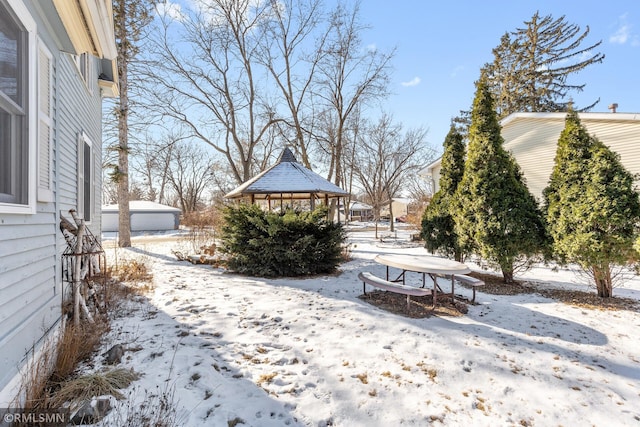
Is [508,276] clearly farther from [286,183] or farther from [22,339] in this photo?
[22,339]

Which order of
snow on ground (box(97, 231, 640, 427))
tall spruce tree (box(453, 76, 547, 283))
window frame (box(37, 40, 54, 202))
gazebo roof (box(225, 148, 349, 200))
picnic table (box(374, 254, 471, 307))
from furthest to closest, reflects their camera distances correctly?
1. gazebo roof (box(225, 148, 349, 200))
2. tall spruce tree (box(453, 76, 547, 283))
3. picnic table (box(374, 254, 471, 307))
4. window frame (box(37, 40, 54, 202))
5. snow on ground (box(97, 231, 640, 427))

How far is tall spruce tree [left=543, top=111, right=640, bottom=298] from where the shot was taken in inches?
214

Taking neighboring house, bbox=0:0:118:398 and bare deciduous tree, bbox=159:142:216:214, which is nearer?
neighboring house, bbox=0:0:118:398

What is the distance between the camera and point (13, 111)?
2.43 m

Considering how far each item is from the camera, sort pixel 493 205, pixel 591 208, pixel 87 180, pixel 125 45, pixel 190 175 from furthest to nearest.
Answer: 1. pixel 190 175
2. pixel 125 45
3. pixel 493 205
4. pixel 87 180
5. pixel 591 208

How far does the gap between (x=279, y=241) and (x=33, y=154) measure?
546cm

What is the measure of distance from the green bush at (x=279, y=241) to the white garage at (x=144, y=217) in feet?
66.5

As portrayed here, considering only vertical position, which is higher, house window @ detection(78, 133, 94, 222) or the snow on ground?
house window @ detection(78, 133, 94, 222)

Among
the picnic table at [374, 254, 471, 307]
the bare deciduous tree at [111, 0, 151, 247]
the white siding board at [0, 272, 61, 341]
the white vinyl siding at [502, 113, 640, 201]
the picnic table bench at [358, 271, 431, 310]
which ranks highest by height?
the bare deciduous tree at [111, 0, 151, 247]

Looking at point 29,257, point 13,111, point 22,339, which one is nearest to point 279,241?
point 29,257

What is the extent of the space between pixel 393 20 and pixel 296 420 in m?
13.8

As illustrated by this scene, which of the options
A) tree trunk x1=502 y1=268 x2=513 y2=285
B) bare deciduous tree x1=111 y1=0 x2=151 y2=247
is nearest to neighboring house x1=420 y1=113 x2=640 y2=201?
tree trunk x1=502 y1=268 x2=513 y2=285

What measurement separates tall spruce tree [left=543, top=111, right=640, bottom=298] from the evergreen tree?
696 inches

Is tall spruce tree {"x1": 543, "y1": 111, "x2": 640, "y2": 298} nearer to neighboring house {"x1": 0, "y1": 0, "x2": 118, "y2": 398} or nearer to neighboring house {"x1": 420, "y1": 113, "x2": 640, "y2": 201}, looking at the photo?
neighboring house {"x1": 420, "y1": 113, "x2": 640, "y2": 201}
